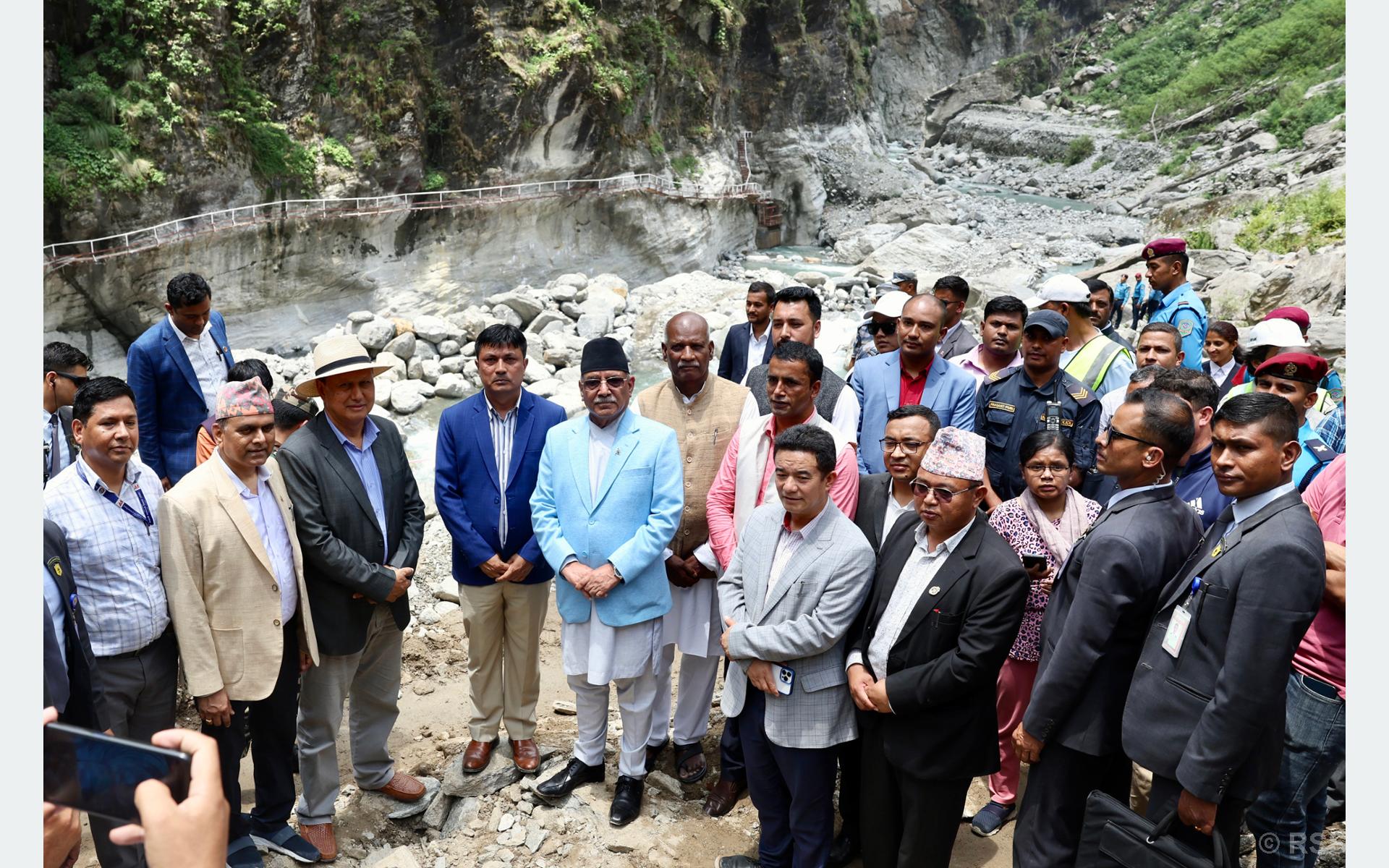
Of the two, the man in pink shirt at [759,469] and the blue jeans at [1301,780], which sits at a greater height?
the man in pink shirt at [759,469]

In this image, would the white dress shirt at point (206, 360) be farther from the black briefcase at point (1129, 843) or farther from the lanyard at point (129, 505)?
the black briefcase at point (1129, 843)

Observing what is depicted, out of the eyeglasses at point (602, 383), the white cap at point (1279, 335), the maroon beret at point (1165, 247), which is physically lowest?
the eyeglasses at point (602, 383)

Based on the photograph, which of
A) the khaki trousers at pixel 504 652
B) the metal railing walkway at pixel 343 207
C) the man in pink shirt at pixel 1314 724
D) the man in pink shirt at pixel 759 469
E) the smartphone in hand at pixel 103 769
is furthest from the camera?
the metal railing walkway at pixel 343 207

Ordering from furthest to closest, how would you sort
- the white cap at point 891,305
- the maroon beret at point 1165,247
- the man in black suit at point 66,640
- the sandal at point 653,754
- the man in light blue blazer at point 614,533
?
the maroon beret at point 1165,247 < the white cap at point 891,305 < the sandal at point 653,754 < the man in light blue blazer at point 614,533 < the man in black suit at point 66,640

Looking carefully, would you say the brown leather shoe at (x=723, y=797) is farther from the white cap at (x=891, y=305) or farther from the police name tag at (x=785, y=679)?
the white cap at (x=891, y=305)

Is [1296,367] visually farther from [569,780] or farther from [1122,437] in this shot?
[569,780]

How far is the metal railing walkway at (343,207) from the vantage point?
14.6 meters

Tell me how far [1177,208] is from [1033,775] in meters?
26.2

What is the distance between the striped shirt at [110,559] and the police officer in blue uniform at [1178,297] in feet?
20.8

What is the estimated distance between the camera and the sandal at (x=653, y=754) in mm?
4578

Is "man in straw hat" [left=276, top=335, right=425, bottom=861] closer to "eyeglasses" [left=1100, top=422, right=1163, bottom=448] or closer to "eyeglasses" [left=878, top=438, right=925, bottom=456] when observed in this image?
"eyeglasses" [left=878, top=438, right=925, bottom=456]

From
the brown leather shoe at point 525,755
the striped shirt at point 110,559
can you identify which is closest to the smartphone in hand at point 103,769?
the striped shirt at point 110,559

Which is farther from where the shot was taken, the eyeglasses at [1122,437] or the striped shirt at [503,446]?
the striped shirt at [503,446]

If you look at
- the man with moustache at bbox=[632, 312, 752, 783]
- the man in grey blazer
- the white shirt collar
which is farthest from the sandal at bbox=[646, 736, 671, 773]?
the white shirt collar
